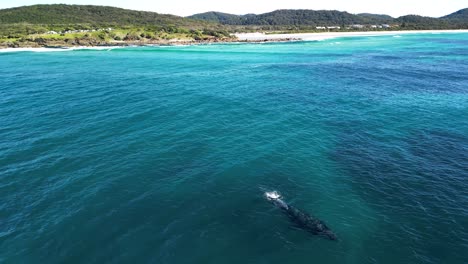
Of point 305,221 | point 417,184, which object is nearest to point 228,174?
point 305,221

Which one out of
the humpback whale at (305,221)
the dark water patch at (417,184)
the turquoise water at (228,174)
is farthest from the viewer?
the humpback whale at (305,221)

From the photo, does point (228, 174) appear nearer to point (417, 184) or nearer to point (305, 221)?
point (305, 221)

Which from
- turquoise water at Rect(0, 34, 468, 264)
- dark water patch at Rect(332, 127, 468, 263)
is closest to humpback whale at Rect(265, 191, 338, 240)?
turquoise water at Rect(0, 34, 468, 264)

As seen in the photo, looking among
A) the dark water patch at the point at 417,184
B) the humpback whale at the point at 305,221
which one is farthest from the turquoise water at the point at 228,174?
the humpback whale at the point at 305,221

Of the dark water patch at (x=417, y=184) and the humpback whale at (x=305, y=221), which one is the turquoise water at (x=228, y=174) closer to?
the dark water patch at (x=417, y=184)

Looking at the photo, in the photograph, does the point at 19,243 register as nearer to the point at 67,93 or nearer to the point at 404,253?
the point at 404,253
